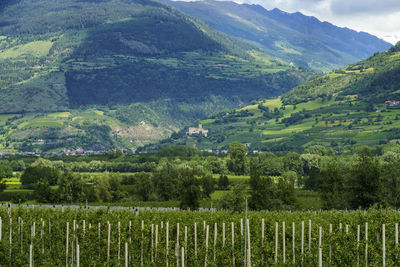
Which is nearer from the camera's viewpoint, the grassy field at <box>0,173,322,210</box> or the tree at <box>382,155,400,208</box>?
the tree at <box>382,155,400,208</box>

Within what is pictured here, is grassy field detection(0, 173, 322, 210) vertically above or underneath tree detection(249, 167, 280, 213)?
underneath

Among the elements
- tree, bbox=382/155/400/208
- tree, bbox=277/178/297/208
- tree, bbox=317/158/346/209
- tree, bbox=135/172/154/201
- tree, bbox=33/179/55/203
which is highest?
tree, bbox=382/155/400/208

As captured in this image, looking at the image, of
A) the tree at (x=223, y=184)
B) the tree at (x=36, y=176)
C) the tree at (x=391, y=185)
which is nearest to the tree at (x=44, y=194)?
the tree at (x=36, y=176)

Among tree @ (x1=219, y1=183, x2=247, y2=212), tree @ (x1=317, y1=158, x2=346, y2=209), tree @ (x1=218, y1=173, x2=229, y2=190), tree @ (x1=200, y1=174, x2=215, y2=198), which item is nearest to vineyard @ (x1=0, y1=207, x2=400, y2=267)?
tree @ (x1=219, y1=183, x2=247, y2=212)

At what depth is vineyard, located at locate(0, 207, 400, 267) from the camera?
48.0m

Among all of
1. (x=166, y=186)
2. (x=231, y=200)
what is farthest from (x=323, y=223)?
(x=166, y=186)

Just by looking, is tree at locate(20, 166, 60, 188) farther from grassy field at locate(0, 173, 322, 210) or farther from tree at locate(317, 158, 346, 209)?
tree at locate(317, 158, 346, 209)

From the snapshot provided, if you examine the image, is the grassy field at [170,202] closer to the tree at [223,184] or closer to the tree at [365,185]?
the tree at [223,184]

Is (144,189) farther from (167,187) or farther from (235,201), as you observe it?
(235,201)

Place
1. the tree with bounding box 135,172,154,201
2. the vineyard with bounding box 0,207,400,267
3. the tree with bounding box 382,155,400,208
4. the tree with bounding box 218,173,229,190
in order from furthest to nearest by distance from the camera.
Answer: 1. the tree with bounding box 218,173,229,190
2. the tree with bounding box 135,172,154,201
3. the tree with bounding box 382,155,400,208
4. the vineyard with bounding box 0,207,400,267

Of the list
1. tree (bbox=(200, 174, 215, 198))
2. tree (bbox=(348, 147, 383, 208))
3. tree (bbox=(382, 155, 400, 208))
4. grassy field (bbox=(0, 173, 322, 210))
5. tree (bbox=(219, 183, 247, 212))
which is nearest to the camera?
tree (bbox=(219, 183, 247, 212))

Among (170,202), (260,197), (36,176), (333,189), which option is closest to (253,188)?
(260,197)

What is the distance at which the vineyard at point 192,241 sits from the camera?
48.0 m

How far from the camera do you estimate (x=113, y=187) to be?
164125mm
